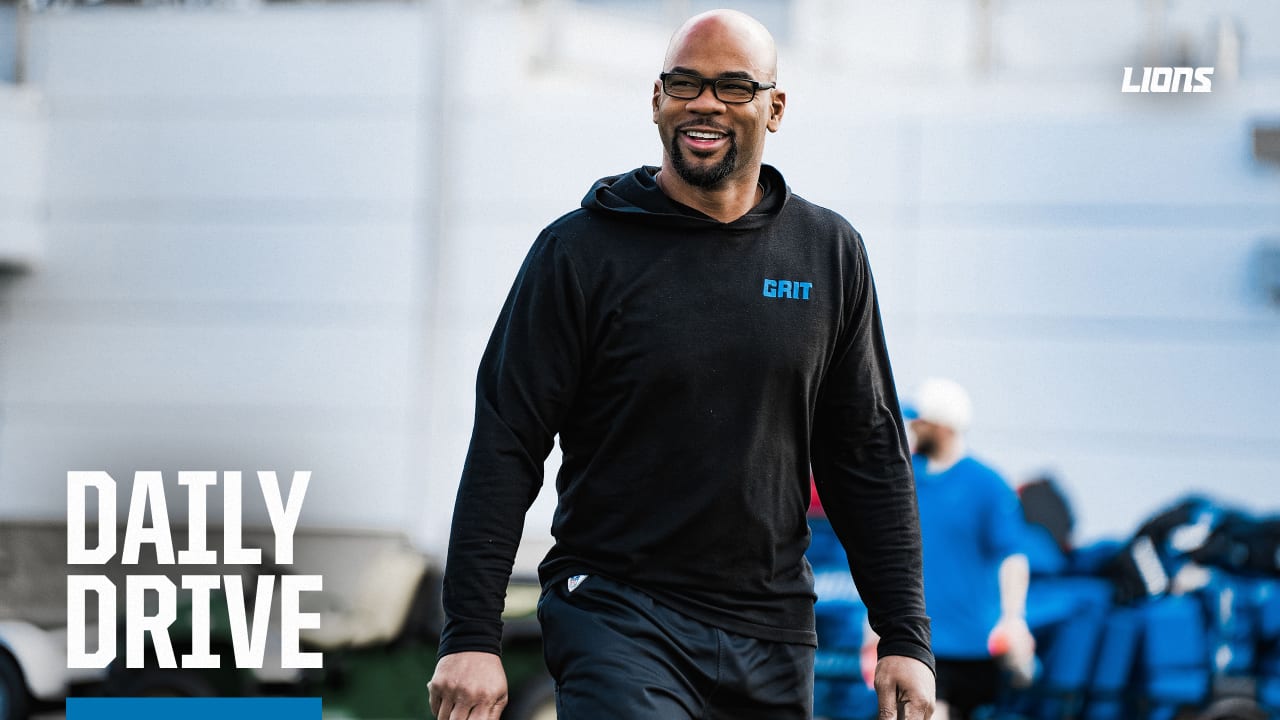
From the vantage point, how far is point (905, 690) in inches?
112

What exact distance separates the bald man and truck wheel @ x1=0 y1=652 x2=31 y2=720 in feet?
22.4

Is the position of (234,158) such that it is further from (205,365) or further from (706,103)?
(706,103)

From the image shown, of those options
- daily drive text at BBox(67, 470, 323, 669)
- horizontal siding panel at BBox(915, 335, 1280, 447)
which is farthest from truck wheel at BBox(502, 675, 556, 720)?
horizontal siding panel at BBox(915, 335, 1280, 447)

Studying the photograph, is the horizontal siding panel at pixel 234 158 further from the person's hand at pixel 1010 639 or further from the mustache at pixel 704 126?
the mustache at pixel 704 126

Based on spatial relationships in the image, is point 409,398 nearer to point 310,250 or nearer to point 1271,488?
point 310,250

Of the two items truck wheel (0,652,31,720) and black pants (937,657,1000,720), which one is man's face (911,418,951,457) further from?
truck wheel (0,652,31,720)

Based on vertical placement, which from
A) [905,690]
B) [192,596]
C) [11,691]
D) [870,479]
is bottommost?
[11,691]

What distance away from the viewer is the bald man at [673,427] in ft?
8.66

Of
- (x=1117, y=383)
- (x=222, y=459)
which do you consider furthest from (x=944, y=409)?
(x=222, y=459)

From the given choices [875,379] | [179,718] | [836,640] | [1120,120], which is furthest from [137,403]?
[875,379]

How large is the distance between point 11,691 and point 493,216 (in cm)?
418

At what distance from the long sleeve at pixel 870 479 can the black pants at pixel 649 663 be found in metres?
0.24

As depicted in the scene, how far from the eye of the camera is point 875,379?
2.95m

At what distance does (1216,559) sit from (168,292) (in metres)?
7.24
